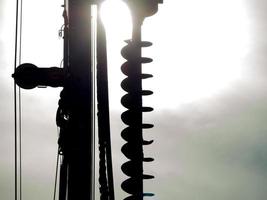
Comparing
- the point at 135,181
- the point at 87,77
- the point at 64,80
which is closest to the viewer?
the point at 135,181

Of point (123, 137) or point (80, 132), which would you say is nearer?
point (123, 137)

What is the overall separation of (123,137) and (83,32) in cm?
233

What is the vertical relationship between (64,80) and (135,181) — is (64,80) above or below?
above

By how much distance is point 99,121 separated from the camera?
9023 millimetres

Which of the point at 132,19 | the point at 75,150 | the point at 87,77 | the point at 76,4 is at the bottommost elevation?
the point at 75,150

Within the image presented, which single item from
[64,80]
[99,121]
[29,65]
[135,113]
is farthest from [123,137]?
[29,65]

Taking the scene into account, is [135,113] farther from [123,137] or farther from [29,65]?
[29,65]

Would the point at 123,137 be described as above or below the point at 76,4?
below

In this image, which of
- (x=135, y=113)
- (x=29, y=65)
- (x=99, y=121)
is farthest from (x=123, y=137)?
(x=29, y=65)

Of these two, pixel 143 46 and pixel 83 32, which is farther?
pixel 83 32

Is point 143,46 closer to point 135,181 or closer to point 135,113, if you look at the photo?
point 135,113

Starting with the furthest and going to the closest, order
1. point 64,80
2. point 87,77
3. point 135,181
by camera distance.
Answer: point 64,80
point 87,77
point 135,181

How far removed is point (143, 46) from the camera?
7.97 metres

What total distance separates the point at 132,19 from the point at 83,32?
150cm
